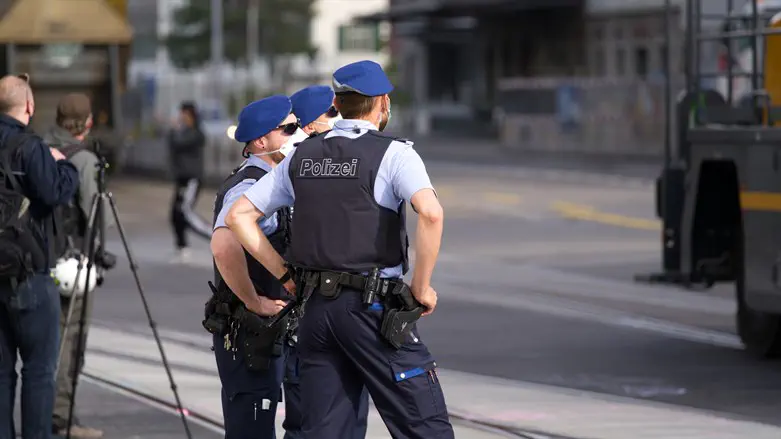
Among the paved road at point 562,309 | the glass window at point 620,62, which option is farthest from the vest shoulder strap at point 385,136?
the glass window at point 620,62

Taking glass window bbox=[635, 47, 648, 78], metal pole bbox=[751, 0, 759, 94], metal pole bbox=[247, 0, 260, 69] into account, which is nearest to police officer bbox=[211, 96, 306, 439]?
metal pole bbox=[751, 0, 759, 94]

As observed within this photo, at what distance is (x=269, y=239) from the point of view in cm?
707

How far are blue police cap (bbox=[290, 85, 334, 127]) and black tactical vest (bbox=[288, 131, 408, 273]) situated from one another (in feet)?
2.42

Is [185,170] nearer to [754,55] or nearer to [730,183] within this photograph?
[730,183]

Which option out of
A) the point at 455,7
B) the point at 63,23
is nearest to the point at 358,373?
the point at 63,23

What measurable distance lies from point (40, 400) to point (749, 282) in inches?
187

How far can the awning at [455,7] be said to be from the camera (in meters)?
60.6

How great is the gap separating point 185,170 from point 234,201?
14.3 metres

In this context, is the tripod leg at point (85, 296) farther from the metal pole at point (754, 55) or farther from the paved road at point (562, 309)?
the metal pole at point (754, 55)

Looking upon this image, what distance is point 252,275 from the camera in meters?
7.09

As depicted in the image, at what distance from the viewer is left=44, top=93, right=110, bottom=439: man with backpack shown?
9.48 metres

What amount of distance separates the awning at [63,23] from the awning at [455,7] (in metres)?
30.7

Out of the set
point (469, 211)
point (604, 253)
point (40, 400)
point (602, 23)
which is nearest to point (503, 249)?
point (604, 253)

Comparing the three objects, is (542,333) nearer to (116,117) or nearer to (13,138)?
(13,138)
